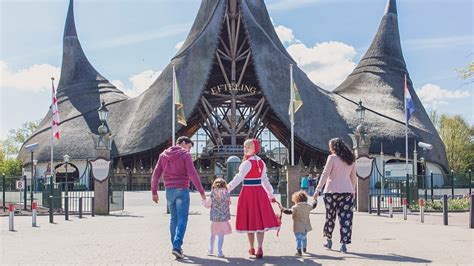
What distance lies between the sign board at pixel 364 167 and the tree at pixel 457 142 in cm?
5096

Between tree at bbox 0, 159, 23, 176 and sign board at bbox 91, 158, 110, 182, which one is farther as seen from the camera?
tree at bbox 0, 159, 23, 176

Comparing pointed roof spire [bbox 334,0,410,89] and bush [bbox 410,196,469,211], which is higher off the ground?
pointed roof spire [bbox 334,0,410,89]

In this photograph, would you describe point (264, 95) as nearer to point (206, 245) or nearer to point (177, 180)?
point (206, 245)

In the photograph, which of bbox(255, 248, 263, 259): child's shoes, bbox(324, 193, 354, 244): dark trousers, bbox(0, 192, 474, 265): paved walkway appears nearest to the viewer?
bbox(0, 192, 474, 265): paved walkway

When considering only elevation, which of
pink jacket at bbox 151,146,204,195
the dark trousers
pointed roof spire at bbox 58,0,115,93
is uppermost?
pointed roof spire at bbox 58,0,115,93

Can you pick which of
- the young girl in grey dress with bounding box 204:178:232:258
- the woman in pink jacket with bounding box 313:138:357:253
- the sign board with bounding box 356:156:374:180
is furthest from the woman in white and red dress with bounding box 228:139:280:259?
the sign board with bounding box 356:156:374:180

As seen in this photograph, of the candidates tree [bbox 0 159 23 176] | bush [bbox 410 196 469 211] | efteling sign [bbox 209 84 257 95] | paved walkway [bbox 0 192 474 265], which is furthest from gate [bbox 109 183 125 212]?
tree [bbox 0 159 23 176]

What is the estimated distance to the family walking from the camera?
9.05m

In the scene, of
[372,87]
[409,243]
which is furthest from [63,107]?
[409,243]

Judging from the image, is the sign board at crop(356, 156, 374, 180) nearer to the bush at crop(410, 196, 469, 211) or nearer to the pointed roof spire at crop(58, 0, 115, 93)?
the bush at crop(410, 196, 469, 211)

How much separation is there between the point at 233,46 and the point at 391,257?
42.0 metres

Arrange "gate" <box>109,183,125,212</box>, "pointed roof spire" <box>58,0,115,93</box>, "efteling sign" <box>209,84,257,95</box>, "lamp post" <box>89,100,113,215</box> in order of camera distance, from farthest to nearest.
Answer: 1. "pointed roof spire" <box>58,0,115,93</box>
2. "efteling sign" <box>209,84,257,95</box>
3. "gate" <box>109,183,125,212</box>
4. "lamp post" <box>89,100,113,215</box>

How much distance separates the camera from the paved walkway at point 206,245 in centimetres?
881

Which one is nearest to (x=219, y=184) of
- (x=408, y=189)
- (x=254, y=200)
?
(x=254, y=200)
